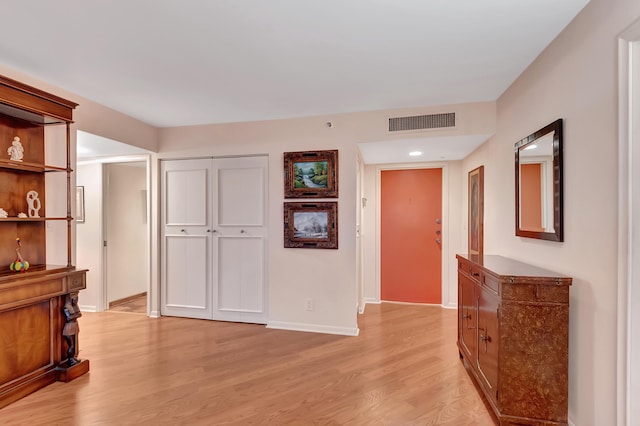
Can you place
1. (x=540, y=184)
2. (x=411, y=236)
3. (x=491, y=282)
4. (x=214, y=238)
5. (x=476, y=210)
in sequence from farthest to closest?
(x=411, y=236) → (x=214, y=238) → (x=476, y=210) → (x=540, y=184) → (x=491, y=282)

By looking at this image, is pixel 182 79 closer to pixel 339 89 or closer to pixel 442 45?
pixel 339 89

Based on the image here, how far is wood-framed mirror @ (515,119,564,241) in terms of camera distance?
193 cm

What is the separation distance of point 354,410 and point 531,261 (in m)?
1.64

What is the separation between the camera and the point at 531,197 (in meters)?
2.30

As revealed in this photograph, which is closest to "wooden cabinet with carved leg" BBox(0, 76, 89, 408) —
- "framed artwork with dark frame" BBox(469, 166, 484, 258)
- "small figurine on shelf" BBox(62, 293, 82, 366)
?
"small figurine on shelf" BBox(62, 293, 82, 366)

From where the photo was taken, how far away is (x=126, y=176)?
4.75m

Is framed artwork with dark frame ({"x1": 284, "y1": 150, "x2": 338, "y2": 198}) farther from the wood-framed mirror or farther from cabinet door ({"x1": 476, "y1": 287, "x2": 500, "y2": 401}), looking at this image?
cabinet door ({"x1": 476, "y1": 287, "x2": 500, "y2": 401})

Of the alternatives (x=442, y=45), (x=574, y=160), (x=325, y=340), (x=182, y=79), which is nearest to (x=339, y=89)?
(x=442, y=45)

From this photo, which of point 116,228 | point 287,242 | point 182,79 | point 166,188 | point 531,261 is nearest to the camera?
point 531,261

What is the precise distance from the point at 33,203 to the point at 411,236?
4.14 meters

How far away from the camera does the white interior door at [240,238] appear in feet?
12.3

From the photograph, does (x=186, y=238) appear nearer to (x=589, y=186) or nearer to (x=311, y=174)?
(x=311, y=174)

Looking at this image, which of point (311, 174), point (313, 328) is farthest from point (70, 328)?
point (311, 174)

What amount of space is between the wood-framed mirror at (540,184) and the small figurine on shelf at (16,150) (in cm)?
372
